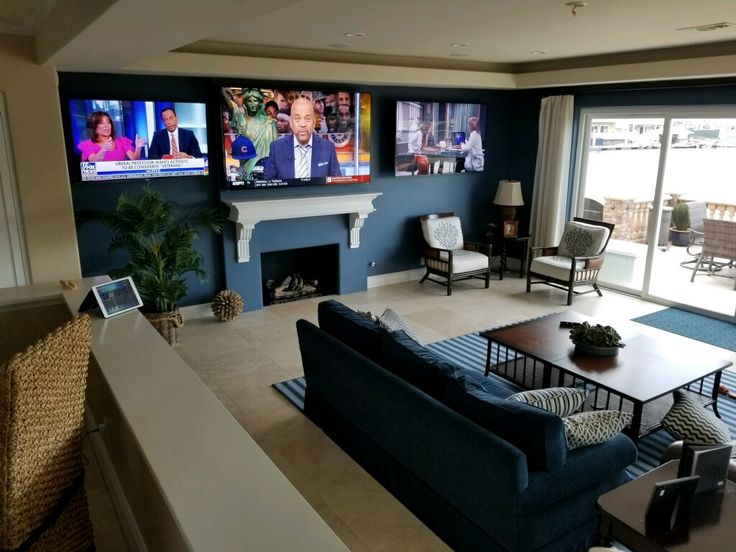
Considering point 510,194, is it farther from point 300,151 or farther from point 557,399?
point 557,399

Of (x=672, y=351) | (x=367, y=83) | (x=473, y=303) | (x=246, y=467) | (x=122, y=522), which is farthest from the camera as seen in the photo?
(x=473, y=303)

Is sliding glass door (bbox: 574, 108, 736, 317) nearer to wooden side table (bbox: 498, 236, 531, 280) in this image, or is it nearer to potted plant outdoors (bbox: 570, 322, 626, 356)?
wooden side table (bbox: 498, 236, 531, 280)

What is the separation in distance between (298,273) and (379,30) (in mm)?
3153

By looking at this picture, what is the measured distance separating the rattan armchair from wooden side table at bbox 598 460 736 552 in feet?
5.96

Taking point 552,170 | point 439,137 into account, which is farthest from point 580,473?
point 552,170

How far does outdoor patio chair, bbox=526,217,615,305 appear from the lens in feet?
21.8

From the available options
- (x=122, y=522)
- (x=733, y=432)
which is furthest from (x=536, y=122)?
(x=122, y=522)

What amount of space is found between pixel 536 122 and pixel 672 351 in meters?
4.31

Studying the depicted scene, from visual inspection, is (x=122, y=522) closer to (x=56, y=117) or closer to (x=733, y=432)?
(x=56, y=117)

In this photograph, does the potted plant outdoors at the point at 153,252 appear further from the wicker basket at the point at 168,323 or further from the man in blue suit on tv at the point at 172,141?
the man in blue suit on tv at the point at 172,141

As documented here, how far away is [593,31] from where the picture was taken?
4.49m

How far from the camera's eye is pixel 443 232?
24.0 ft

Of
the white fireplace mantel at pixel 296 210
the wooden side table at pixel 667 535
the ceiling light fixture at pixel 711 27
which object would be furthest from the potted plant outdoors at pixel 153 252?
the ceiling light fixture at pixel 711 27

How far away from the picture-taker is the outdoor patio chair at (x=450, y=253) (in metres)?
6.96
